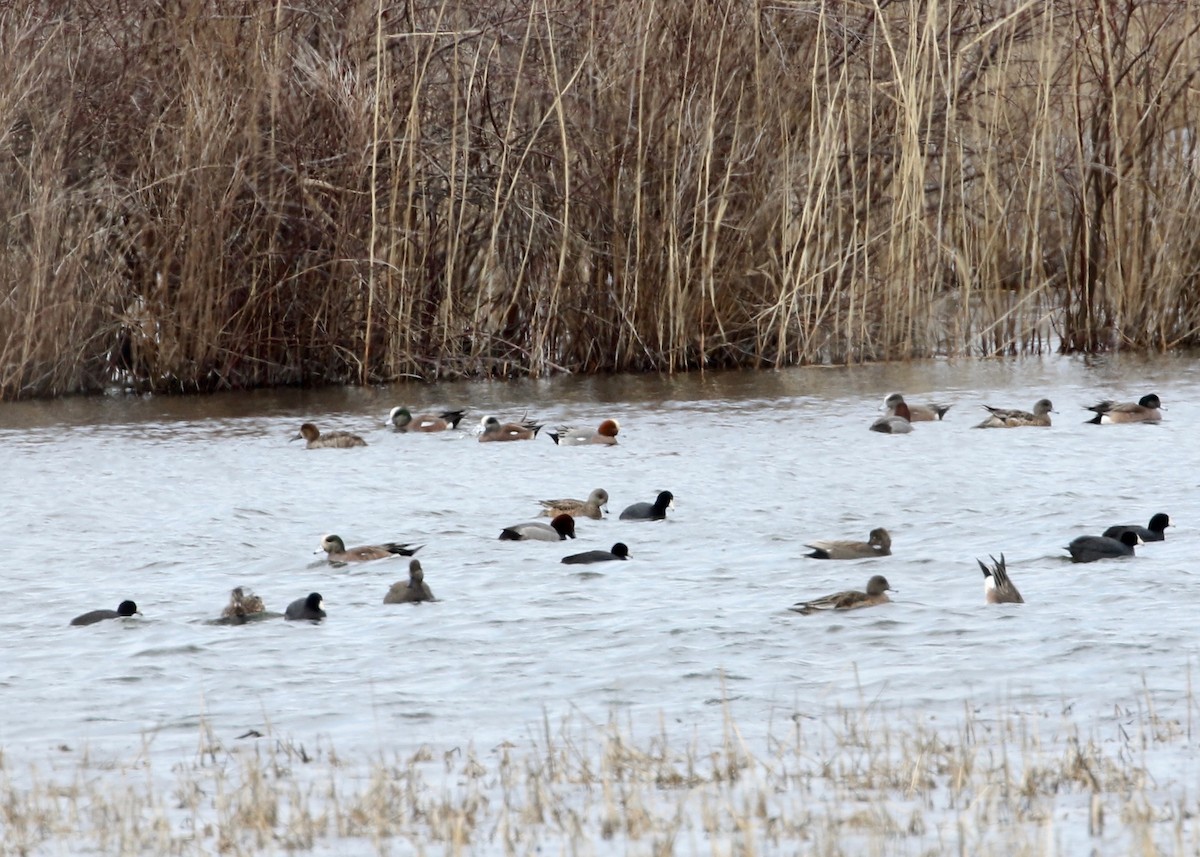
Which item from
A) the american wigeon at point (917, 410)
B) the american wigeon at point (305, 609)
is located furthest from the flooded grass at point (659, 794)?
the american wigeon at point (917, 410)

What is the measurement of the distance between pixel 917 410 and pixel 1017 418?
807 millimetres

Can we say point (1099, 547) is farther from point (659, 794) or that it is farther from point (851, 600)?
point (659, 794)

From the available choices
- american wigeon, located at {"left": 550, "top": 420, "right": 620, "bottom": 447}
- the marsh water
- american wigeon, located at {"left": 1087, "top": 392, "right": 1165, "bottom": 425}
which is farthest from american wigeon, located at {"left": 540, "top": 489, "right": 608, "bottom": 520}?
american wigeon, located at {"left": 1087, "top": 392, "right": 1165, "bottom": 425}

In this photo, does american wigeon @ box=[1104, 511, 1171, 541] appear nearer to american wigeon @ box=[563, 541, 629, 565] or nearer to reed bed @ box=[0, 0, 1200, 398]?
american wigeon @ box=[563, 541, 629, 565]

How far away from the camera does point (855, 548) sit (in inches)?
381

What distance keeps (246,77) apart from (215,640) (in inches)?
379

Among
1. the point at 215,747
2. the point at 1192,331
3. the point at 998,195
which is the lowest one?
the point at 215,747

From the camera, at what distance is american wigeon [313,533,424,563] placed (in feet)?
33.1

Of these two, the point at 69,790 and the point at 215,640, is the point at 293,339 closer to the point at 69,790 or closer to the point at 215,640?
the point at 215,640

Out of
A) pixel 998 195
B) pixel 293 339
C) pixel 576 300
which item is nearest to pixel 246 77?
pixel 293 339

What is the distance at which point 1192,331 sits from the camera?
18.6 meters

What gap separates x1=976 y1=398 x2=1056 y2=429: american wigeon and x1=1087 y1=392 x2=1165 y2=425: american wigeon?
421 mm

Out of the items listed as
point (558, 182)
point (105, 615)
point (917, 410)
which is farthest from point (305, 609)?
point (558, 182)

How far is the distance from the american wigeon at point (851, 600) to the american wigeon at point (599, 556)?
5.12 feet
